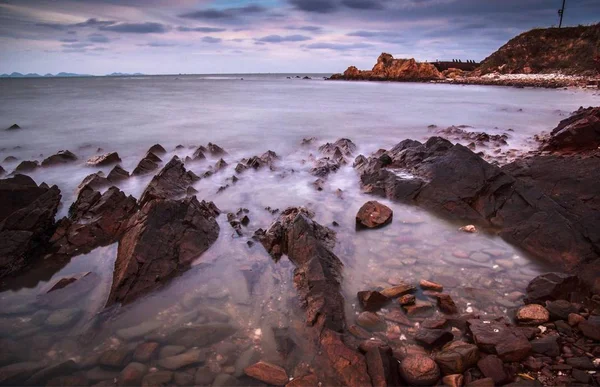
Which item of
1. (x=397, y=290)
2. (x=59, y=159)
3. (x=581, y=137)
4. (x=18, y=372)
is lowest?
(x=18, y=372)

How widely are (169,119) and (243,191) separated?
16.9 meters

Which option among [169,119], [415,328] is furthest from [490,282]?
[169,119]

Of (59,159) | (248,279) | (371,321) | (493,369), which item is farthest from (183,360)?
(59,159)

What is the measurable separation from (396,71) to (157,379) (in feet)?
342

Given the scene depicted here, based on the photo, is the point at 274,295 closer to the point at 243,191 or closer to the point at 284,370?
the point at 284,370

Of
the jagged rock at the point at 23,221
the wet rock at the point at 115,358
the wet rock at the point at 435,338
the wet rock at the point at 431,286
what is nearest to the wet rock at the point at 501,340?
the wet rock at the point at 435,338

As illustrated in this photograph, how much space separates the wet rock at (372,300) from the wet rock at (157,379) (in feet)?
7.71

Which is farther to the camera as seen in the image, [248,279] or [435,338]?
[248,279]

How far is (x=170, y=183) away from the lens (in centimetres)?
824

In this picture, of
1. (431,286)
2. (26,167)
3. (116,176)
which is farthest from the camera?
(26,167)

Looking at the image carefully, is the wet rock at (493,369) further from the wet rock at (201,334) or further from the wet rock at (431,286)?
the wet rock at (201,334)

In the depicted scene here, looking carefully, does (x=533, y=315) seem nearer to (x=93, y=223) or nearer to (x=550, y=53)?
(x=93, y=223)

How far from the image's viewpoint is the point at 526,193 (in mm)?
6496

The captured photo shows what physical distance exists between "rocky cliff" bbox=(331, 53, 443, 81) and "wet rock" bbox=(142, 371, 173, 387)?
95071 mm
